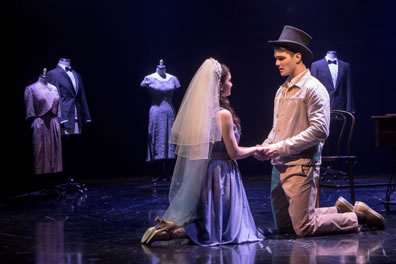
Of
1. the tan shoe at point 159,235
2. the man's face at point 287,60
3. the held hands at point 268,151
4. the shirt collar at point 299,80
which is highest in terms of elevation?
the man's face at point 287,60

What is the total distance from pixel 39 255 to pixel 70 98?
10.4 ft

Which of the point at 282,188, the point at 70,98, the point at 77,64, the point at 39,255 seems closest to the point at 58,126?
the point at 70,98

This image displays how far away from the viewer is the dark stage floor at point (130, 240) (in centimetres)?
252

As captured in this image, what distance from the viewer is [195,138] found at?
9.34ft

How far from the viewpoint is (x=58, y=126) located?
5344 mm

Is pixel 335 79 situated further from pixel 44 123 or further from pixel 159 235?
pixel 159 235

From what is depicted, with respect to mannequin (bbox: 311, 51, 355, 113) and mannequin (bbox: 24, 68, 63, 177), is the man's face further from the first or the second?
mannequin (bbox: 311, 51, 355, 113)

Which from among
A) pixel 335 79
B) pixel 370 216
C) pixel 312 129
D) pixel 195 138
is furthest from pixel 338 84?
pixel 195 138

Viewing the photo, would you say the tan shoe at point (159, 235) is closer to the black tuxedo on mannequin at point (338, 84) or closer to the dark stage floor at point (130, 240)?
the dark stage floor at point (130, 240)

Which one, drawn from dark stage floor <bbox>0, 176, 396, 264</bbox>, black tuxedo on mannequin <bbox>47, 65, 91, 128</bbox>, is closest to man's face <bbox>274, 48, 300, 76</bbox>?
dark stage floor <bbox>0, 176, 396, 264</bbox>

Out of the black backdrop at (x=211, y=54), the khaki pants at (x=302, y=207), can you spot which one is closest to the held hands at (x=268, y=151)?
the khaki pants at (x=302, y=207)

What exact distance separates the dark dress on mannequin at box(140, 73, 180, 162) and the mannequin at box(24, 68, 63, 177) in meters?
1.20

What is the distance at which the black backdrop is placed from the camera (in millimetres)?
7340

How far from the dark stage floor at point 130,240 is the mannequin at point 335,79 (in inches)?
72.3
